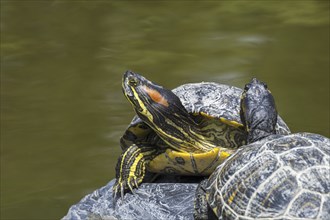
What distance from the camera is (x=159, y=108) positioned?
375 centimetres

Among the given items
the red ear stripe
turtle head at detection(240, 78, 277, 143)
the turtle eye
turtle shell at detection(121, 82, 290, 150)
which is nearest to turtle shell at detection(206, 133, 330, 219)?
turtle head at detection(240, 78, 277, 143)

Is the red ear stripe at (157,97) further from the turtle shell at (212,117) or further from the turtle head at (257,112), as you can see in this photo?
the turtle head at (257,112)

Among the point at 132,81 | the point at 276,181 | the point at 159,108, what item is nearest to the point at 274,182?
the point at 276,181

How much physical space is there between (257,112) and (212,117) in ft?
1.05

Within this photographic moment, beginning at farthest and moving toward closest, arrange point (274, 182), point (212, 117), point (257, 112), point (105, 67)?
1. point (105, 67)
2. point (212, 117)
3. point (257, 112)
4. point (274, 182)

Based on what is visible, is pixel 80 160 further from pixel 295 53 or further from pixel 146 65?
pixel 295 53

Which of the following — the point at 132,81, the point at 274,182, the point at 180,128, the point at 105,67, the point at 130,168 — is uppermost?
the point at 132,81

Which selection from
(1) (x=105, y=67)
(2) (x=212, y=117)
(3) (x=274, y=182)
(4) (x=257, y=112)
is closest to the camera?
(3) (x=274, y=182)

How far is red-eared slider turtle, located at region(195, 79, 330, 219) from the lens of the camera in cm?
287

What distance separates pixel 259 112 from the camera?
3.43 m

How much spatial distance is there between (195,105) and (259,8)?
559 centimetres

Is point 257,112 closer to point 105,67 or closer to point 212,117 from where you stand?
point 212,117

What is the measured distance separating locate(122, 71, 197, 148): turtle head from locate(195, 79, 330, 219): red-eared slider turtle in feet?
1.78

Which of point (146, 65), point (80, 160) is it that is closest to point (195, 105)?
point (80, 160)
